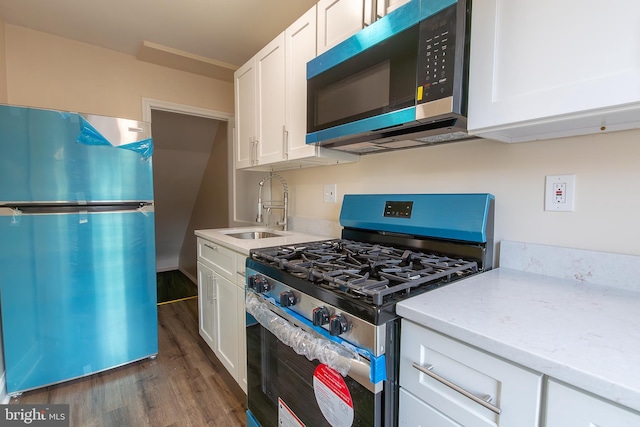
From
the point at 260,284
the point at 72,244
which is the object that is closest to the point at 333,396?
the point at 260,284

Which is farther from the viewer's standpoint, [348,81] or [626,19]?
[348,81]

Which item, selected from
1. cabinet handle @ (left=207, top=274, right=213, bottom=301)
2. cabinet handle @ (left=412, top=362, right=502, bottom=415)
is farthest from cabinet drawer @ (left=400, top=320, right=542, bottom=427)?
cabinet handle @ (left=207, top=274, right=213, bottom=301)

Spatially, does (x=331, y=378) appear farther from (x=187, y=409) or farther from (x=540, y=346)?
(x=187, y=409)

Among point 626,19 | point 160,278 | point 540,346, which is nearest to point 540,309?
point 540,346

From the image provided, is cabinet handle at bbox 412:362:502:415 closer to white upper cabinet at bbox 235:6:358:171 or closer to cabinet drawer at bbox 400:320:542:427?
cabinet drawer at bbox 400:320:542:427

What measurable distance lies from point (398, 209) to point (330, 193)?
26.8 inches

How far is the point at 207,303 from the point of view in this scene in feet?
6.93

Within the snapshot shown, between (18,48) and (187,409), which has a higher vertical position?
(18,48)

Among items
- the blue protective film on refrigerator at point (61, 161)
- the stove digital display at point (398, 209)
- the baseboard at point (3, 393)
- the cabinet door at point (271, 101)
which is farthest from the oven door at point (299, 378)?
the baseboard at point (3, 393)

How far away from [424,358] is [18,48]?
328 centimetres

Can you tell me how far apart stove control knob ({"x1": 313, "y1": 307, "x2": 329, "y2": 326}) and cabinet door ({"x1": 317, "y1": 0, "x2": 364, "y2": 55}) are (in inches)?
46.1

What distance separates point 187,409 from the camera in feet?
5.41

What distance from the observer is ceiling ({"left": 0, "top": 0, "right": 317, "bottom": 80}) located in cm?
188

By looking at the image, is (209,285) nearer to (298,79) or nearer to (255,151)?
(255,151)
